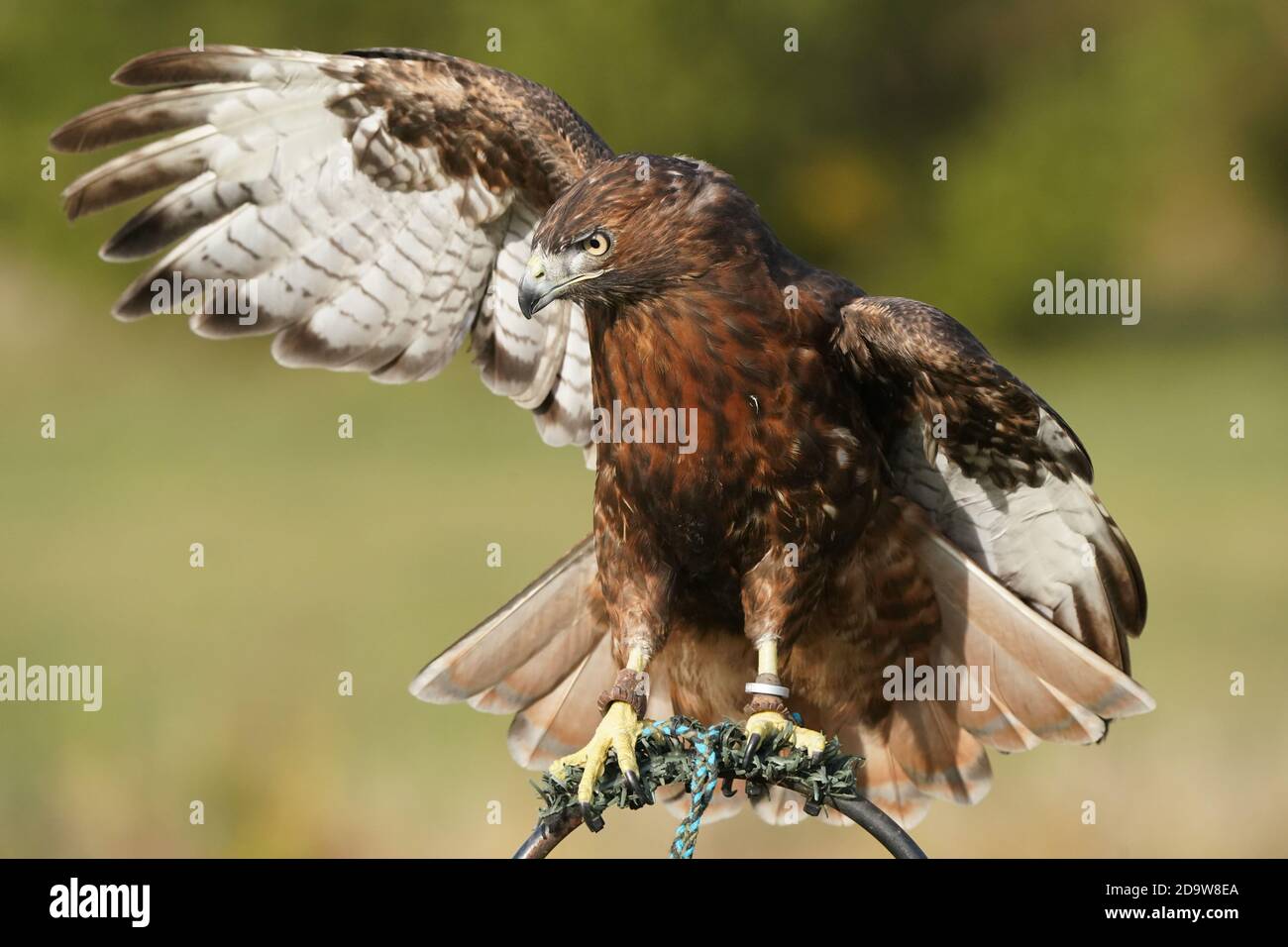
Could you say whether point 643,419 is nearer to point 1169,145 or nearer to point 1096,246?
point 1096,246

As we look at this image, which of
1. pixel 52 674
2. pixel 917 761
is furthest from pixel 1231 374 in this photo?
pixel 917 761

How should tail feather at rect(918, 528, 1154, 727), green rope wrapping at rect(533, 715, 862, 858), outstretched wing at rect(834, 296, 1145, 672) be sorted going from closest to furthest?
green rope wrapping at rect(533, 715, 862, 858) < outstretched wing at rect(834, 296, 1145, 672) < tail feather at rect(918, 528, 1154, 727)

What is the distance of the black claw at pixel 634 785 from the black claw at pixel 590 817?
0.06m

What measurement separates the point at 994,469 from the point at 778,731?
67cm

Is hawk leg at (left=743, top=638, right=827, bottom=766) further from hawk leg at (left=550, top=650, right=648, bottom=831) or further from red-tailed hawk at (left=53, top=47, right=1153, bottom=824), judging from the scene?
hawk leg at (left=550, top=650, right=648, bottom=831)

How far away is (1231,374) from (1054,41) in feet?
10.4

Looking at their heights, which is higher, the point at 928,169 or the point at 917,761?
→ the point at 928,169

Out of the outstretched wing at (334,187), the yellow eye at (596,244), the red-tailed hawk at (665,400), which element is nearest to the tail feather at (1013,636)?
the red-tailed hawk at (665,400)

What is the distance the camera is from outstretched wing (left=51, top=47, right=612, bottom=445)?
2639 millimetres

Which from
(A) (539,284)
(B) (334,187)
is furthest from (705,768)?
(B) (334,187)

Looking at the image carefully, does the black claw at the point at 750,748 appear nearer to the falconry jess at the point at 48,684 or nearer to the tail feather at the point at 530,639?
the tail feather at the point at 530,639

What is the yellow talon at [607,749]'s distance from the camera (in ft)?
6.87

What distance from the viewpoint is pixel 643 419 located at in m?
2.30

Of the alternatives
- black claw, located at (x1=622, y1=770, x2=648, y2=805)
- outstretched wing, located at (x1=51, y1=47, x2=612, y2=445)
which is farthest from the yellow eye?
black claw, located at (x1=622, y1=770, x2=648, y2=805)
